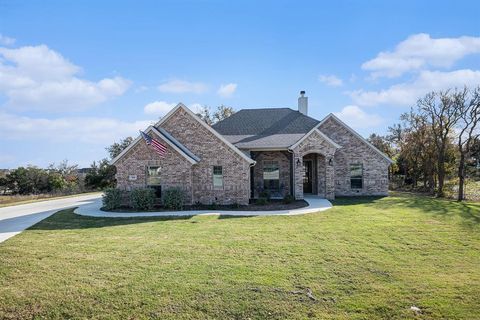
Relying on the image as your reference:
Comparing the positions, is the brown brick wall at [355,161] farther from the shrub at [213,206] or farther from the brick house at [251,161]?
the shrub at [213,206]

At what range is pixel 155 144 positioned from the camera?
16.0m

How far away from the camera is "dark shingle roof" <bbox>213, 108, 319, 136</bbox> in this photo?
21.9 meters

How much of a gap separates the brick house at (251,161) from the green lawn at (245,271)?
5266 millimetres

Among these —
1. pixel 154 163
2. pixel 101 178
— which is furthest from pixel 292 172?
pixel 101 178

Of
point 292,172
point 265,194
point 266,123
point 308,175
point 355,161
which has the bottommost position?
point 265,194

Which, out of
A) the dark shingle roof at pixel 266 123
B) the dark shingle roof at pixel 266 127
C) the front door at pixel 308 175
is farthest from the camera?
the dark shingle roof at pixel 266 123

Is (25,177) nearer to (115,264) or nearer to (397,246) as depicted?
(115,264)

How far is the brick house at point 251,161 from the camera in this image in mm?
16766

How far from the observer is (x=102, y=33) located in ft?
49.4

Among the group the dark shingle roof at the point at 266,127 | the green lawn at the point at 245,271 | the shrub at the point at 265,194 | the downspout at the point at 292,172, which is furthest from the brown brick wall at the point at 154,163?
the downspout at the point at 292,172

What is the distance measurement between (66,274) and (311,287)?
223 inches

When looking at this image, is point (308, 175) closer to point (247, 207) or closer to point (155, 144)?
point (247, 207)

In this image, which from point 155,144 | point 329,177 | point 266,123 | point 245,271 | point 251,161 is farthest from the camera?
point 266,123

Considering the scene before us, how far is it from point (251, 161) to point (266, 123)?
694cm
